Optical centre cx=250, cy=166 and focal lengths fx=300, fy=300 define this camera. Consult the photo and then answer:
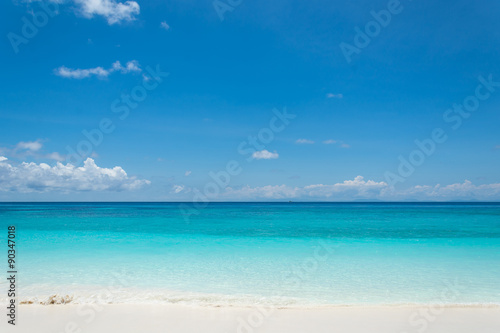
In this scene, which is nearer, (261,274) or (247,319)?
(247,319)

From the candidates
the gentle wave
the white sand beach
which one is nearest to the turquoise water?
the gentle wave

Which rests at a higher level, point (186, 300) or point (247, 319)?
point (186, 300)

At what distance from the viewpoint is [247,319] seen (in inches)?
209

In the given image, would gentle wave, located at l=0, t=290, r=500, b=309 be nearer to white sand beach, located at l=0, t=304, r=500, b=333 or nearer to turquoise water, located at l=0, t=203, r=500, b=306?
turquoise water, located at l=0, t=203, r=500, b=306

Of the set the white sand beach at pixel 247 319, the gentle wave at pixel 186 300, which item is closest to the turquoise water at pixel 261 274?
the gentle wave at pixel 186 300

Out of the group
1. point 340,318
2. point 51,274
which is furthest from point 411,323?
point 51,274

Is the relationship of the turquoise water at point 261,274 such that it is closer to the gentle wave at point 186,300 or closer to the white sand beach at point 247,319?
the gentle wave at point 186,300

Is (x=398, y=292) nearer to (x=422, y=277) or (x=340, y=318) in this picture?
(x=422, y=277)

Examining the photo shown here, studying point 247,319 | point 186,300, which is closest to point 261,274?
point 186,300

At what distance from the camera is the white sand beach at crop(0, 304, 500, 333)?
194 inches

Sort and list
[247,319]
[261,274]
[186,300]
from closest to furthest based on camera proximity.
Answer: [247,319] → [186,300] → [261,274]

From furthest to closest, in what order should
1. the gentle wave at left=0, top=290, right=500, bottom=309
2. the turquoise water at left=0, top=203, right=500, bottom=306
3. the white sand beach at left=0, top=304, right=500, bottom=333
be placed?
1. the turquoise water at left=0, top=203, right=500, bottom=306
2. the gentle wave at left=0, top=290, right=500, bottom=309
3. the white sand beach at left=0, top=304, right=500, bottom=333

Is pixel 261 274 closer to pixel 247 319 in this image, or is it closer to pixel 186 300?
pixel 186 300

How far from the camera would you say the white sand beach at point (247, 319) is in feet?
16.1
